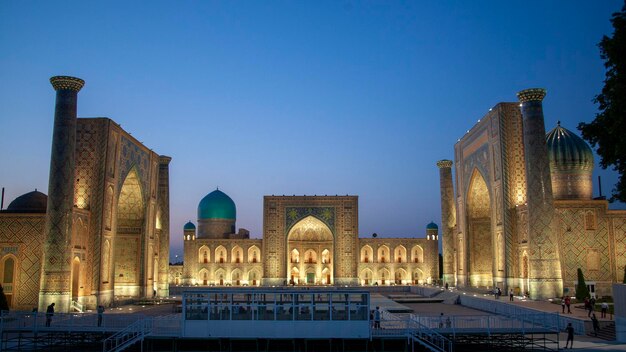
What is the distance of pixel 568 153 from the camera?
3005 cm

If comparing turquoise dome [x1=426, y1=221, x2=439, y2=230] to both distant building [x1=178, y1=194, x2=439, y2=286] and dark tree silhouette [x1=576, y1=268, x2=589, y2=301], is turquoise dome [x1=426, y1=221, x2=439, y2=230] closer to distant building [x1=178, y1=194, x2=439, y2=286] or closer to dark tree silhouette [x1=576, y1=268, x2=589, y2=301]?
distant building [x1=178, y1=194, x2=439, y2=286]

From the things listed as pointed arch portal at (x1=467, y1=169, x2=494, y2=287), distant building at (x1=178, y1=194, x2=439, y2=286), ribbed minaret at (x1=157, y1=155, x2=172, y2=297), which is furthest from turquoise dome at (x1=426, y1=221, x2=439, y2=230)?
ribbed minaret at (x1=157, y1=155, x2=172, y2=297)

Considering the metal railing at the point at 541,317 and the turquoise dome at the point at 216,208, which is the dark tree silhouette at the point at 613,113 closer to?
the metal railing at the point at 541,317

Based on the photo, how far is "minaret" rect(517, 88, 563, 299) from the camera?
24.7m

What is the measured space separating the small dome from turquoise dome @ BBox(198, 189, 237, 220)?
72.4 ft

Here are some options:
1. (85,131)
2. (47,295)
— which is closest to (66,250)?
(47,295)

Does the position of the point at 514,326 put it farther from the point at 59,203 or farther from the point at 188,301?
the point at 59,203

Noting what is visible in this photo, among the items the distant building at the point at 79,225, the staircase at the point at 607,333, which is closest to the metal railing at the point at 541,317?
the staircase at the point at 607,333

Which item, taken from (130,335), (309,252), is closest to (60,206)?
(130,335)

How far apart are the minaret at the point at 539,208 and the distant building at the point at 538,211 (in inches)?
1.5

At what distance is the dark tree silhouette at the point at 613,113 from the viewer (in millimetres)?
12023

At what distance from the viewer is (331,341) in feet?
55.2

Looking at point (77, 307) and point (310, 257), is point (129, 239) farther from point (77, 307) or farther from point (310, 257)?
point (310, 257)

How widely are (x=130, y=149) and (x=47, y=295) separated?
932 centimetres
